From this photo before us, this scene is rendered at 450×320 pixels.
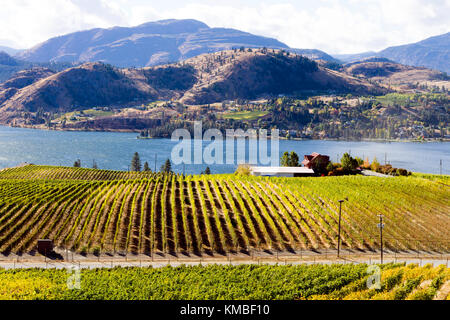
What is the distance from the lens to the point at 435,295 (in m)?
31.4

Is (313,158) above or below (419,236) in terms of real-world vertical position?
above

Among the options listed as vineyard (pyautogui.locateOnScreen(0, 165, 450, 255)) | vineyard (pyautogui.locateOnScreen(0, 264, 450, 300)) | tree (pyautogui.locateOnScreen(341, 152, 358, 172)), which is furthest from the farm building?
vineyard (pyautogui.locateOnScreen(0, 264, 450, 300))

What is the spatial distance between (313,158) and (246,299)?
8031 centimetres

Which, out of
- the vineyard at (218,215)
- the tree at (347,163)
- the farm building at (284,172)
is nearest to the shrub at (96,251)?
the vineyard at (218,215)

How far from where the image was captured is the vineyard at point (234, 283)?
33438 mm

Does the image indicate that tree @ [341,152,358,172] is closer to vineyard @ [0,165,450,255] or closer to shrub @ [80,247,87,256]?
vineyard @ [0,165,450,255]

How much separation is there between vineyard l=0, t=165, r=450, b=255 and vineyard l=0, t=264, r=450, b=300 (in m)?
9.29

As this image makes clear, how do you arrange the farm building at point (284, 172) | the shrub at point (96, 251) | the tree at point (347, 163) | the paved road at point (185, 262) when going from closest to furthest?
the paved road at point (185, 262) < the shrub at point (96, 251) < the farm building at point (284, 172) < the tree at point (347, 163)

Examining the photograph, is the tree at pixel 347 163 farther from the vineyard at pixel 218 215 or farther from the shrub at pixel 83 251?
the shrub at pixel 83 251

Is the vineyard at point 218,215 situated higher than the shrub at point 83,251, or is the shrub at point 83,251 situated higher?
the vineyard at point 218,215

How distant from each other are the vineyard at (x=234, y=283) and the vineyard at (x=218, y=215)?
30.5ft

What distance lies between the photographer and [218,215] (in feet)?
202
